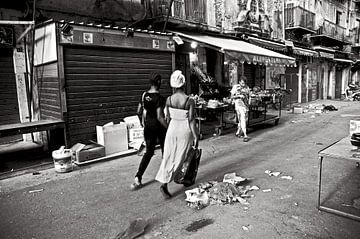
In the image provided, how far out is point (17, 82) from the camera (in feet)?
24.9

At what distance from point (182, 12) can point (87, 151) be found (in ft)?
25.5

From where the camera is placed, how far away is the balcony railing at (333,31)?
76.4 ft

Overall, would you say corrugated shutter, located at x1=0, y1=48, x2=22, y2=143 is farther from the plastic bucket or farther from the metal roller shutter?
the metal roller shutter

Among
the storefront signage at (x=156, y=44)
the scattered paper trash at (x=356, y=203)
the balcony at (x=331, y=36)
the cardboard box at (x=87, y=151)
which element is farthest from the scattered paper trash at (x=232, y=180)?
the balcony at (x=331, y=36)

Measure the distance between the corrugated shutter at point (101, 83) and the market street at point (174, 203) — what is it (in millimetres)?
1401

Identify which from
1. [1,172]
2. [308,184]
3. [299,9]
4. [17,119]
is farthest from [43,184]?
[299,9]

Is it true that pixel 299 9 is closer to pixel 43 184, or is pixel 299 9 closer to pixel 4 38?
pixel 4 38

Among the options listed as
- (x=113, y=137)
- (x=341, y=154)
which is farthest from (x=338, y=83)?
(x=341, y=154)

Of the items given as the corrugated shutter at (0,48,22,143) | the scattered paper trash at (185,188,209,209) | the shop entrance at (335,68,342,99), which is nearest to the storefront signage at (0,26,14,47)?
the corrugated shutter at (0,48,22,143)

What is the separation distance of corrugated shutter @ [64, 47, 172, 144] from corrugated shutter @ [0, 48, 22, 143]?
1879 millimetres

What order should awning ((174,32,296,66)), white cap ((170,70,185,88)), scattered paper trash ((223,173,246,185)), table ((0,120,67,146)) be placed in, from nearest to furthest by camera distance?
white cap ((170,70,185,88)), scattered paper trash ((223,173,246,185)), table ((0,120,67,146)), awning ((174,32,296,66))

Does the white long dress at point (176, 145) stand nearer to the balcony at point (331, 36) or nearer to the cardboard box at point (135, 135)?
the cardboard box at point (135, 135)

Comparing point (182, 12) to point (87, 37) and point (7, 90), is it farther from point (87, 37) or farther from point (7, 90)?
point (7, 90)

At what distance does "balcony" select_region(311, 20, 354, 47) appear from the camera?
23.3m
